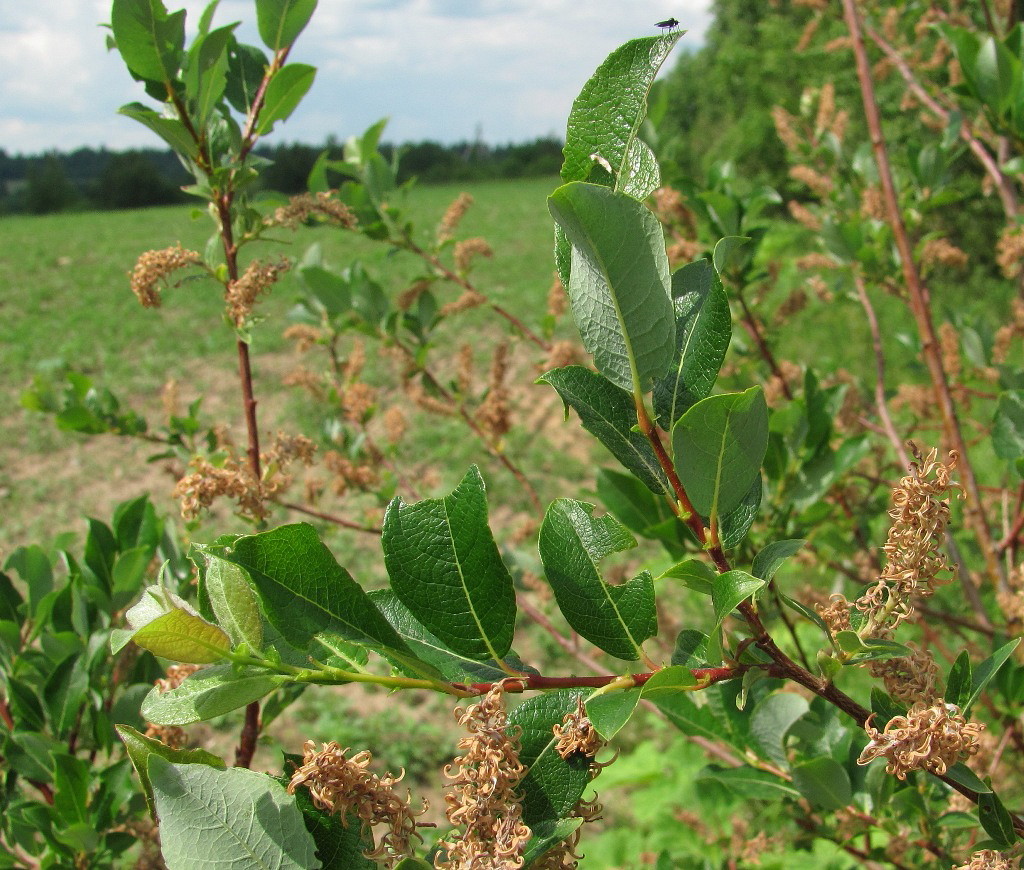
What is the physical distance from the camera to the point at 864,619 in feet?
2.06

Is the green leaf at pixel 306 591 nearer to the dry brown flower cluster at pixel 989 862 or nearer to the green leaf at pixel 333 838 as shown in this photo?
the green leaf at pixel 333 838

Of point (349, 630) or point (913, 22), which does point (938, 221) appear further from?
point (349, 630)

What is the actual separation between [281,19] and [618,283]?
828 millimetres

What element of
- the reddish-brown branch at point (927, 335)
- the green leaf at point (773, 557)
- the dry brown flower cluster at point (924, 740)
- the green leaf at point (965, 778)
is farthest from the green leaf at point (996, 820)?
the reddish-brown branch at point (927, 335)

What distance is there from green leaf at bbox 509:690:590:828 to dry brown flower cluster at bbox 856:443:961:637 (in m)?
0.23

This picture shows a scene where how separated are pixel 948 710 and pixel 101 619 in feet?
3.77

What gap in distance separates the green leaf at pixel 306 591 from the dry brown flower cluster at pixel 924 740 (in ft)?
1.05

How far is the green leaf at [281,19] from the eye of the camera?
112cm

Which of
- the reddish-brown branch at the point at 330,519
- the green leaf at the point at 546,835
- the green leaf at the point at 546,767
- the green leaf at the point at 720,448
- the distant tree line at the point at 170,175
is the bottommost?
the reddish-brown branch at the point at 330,519

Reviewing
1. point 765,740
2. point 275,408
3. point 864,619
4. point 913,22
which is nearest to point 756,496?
point 864,619

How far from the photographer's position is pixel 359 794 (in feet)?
1.80

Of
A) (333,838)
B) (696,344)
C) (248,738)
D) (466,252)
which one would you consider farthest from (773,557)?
(466,252)

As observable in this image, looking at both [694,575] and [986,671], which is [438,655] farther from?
[986,671]

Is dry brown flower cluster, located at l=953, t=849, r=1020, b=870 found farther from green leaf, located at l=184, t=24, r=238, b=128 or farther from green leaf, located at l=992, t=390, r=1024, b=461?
green leaf, located at l=184, t=24, r=238, b=128
